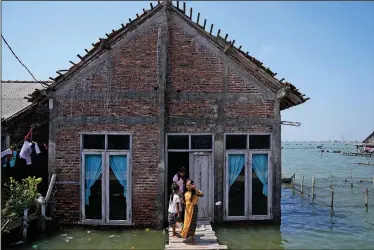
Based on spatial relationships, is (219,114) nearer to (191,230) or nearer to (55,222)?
(191,230)

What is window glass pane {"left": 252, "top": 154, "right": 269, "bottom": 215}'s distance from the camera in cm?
1145

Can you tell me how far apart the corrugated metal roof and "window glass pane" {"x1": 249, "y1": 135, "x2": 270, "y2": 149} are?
8174 mm

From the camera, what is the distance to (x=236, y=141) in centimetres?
1141

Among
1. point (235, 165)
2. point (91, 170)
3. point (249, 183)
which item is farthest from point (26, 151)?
point (249, 183)

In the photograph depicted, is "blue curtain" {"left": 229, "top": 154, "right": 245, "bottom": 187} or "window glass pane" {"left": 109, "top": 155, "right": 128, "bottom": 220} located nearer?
"window glass pane" {"left": 109, "top": 155, "right": 128, "bottom": 220}

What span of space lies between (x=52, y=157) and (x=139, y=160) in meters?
Answer: 2.94

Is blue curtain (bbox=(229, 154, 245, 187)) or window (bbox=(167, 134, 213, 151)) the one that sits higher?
window (bbox=(167, 134, 213, 151))

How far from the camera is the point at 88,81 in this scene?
36.9 ft

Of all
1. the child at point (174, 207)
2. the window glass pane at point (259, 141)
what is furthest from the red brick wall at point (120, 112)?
the window glass pane at point (259, 141)

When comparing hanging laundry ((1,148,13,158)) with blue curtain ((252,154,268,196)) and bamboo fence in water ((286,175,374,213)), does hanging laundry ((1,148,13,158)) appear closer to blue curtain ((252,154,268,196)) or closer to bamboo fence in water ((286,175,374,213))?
blue curtain ((252,154,268,196))

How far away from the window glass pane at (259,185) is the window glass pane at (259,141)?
31 centimetres

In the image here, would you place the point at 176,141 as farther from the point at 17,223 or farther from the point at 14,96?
the point at 14,96

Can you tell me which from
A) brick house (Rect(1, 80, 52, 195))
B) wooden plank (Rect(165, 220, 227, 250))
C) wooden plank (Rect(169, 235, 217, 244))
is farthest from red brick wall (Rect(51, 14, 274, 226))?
wooden plank (Rect(169, 235, 217, 244))

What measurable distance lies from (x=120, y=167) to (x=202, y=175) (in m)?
2.79
